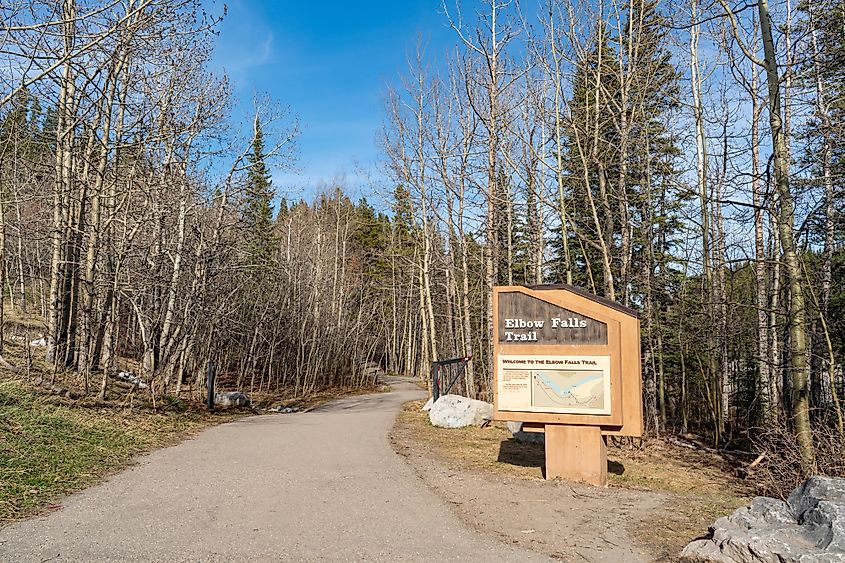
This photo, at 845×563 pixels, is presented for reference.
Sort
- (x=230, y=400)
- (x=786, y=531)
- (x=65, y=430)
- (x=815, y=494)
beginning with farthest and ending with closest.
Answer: (x=230, y=400)
(x=65, y=430)
(x=815, y=494)
(x=786, y=531)

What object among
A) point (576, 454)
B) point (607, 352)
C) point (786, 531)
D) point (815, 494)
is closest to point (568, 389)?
point (607, 352)

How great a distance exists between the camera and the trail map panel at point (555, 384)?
796cm

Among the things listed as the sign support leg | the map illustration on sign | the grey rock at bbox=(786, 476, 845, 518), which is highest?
the map illustration on sign

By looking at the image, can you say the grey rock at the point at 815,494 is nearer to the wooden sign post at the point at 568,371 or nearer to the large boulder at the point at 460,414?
the wooden sign post at the point at 568,371

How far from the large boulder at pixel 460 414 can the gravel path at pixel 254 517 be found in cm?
400

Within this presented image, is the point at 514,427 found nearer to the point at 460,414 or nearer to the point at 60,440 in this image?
the point at 460,414

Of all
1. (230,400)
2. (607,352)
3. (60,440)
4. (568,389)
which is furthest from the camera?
(230,400)

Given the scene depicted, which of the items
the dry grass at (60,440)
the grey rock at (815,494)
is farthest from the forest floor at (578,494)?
the dry grass at (60,440)

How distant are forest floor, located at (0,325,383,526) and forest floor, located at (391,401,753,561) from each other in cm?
410

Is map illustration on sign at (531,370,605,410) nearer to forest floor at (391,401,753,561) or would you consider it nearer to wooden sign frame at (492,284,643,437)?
wooden sign frame at (492,284,643,437)

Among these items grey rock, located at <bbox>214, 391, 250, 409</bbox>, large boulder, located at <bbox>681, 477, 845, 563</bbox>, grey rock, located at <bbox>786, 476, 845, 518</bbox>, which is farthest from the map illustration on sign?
grey rock, located at <bbox>214, 391, 250, 409</bbox>

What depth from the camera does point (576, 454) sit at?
8.02 meters

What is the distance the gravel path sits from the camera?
15.9 ft

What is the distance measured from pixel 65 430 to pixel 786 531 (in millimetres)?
9114
